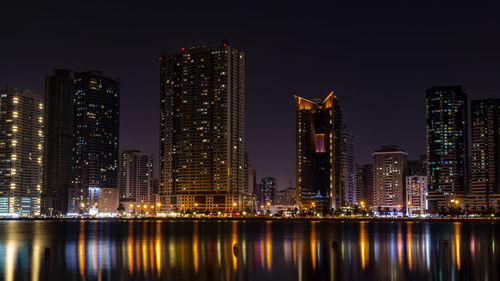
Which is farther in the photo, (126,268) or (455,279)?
(126,268)

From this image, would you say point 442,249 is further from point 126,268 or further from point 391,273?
point 126,268

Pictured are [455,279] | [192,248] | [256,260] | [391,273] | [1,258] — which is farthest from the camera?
[192,248]

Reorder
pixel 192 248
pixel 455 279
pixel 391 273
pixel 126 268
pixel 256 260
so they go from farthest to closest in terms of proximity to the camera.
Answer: pixel 192 248 < pixel 256 260 < pixel 126 268 < pixel 391 273 < pixel 455 279

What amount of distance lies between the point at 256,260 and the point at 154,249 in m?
19.8

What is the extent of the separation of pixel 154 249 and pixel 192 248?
5.24 meters

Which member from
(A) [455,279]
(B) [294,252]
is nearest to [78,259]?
(B) [294,252]

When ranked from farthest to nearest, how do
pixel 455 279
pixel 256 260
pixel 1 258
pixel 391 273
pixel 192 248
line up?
pixel 192 248 < pixel 1 258 < pixel 256 260 < pixel 391 273 < pixel 455 279

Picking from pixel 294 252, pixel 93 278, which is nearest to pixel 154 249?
pixel 294 252

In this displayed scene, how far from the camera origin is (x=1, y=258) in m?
68.8

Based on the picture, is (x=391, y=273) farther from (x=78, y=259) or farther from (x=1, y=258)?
(x=1, y=258)

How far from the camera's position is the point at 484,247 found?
268 ft

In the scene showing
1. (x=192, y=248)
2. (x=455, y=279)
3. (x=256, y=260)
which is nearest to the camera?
(x=455, y=279)

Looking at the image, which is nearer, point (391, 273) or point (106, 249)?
point (391, 273)

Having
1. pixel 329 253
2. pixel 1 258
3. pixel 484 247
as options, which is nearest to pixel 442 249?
pixel 484 247
